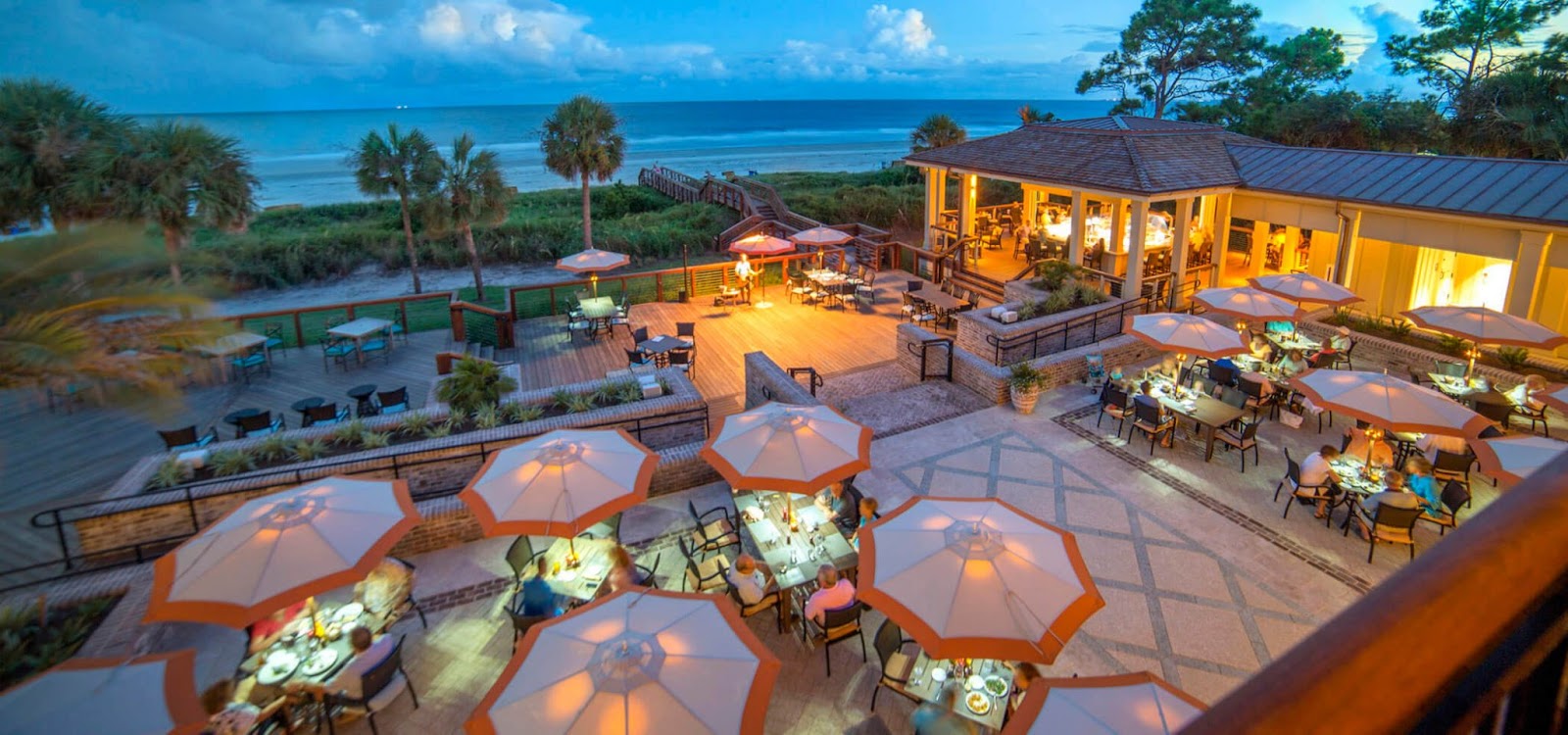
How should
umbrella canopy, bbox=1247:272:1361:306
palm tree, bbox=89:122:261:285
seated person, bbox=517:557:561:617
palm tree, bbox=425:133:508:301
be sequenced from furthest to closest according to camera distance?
palm tree, bbox=425:133:508:301 < palm tree, bbox=89:122:261:285 < umbrella canopy, bbox=1247:272:1361:306 < seated person, bbox=517:557:561:617

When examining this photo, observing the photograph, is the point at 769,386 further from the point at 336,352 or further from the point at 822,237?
the point at 822,237

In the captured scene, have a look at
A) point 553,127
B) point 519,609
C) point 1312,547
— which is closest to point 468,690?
point 519,609

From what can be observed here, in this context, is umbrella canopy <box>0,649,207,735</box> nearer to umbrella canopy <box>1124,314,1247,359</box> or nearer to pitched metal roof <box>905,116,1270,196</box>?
umbrella canopy <box>1124,314,1247,359</box>

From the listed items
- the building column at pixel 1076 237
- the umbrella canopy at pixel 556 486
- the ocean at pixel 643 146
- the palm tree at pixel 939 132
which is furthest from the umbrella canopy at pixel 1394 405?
the ocean at pixel 643 146

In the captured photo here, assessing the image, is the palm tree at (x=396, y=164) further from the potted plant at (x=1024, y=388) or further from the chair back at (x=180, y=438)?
the potted plant at (x=1024, y=388)

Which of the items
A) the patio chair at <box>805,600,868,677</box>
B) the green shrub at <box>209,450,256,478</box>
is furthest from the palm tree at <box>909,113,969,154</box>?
the patio chair at <box>805,600,868,677</box>

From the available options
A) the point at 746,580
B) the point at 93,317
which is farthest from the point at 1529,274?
the point at 93,317
